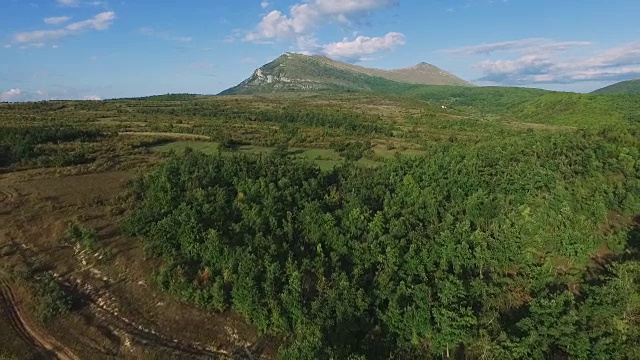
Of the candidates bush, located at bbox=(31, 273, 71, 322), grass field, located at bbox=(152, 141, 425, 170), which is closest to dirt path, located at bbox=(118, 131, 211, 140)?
grass field, located at bbox=(152, 141, 425, 170)

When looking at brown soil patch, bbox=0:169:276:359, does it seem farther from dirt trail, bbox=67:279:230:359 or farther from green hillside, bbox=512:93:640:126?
green hillside, bbox=512:93:640:126

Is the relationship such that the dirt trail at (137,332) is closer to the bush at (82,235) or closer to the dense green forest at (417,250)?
the dense green forest at (417,250)

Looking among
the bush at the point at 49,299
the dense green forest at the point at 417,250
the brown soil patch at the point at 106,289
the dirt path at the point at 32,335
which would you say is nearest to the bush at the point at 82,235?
the brown soil patch at the point at 106,289

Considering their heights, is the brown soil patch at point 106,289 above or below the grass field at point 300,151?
below

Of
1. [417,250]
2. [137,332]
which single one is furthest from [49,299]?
[417,250]

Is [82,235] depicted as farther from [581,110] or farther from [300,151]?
[581,110]

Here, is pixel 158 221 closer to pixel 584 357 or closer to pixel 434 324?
pixel 434 324
